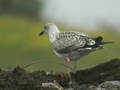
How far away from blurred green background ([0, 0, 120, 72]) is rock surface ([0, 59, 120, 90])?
5.37m

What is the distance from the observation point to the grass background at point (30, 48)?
19.2 m

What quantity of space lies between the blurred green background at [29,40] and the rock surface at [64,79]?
537 cm

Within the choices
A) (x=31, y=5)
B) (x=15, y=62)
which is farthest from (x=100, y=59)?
(x=31, y=5)

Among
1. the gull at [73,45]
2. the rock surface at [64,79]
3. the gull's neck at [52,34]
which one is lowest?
the rock surface at [64,79]

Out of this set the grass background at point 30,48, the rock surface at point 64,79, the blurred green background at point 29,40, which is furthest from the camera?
the blurred green background at point 29,40

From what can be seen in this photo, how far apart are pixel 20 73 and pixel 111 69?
1887 millimetres

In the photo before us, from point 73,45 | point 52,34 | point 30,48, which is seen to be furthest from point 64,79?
point 30,48

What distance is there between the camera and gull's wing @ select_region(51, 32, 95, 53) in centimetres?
1241

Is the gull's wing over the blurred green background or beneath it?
beneath

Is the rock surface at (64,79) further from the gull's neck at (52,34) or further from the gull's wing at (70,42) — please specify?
the gull's neck at (52,34)

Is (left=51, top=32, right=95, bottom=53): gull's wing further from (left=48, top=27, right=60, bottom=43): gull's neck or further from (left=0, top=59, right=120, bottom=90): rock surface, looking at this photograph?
(left=0, top=59, right=120, bottom=90): rock surface

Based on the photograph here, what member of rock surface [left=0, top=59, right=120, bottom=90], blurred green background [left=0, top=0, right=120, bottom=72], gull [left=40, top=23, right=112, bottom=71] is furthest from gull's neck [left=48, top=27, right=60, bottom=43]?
rock surface [left=0, top=59, right=120, bottom=90]

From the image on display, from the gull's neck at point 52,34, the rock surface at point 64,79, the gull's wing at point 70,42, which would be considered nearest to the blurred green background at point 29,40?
the gull's neck at point 52,34

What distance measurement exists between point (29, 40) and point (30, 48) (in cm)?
147
